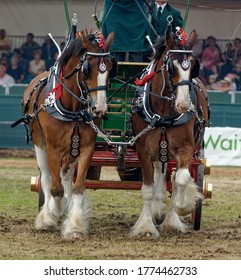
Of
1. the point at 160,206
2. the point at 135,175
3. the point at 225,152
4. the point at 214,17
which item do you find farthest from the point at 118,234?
the point at 214,17

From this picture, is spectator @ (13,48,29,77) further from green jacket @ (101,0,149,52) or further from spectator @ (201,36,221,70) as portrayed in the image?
green jacket @ (101,0,149,52)

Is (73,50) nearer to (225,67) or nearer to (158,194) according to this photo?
(158,194)

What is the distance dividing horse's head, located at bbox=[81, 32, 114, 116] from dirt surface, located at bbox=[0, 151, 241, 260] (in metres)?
1.30

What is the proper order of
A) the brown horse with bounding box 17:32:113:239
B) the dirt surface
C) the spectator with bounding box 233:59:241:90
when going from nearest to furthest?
the dirt surface
the brown horse with bounding box 17:32:113:239
the spectator with bounding box 233:59:241:90

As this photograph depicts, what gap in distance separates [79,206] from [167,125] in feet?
3.88

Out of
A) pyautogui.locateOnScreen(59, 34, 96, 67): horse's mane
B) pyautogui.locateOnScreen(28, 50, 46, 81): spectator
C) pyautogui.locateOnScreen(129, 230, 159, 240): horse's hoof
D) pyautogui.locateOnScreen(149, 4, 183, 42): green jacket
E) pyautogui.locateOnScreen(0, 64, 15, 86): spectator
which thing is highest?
pyautogui.locateOnScreen(149, 4, 183, 42): green jacket

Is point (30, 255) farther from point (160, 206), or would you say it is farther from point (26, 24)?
point (26, 24)

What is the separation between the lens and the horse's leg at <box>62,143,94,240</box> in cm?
988

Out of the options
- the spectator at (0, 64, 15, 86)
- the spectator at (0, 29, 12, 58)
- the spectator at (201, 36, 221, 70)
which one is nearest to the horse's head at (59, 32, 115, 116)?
the spectator at (201, 36, 221, 70)

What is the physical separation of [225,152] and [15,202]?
25.8 ft

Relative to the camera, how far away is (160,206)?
1109cm

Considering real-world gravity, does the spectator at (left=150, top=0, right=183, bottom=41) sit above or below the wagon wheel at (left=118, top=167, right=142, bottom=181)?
above

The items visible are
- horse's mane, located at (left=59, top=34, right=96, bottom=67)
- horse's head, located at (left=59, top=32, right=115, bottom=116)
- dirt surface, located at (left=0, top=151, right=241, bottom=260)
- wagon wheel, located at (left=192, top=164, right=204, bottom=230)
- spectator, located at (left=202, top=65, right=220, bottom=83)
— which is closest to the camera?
dirt surface, located at (left=0, top=151, right=241, bottom=260)

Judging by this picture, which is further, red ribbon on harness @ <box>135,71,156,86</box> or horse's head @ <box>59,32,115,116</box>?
red ribbon on harness @ <box>135,71,156,86</box>
